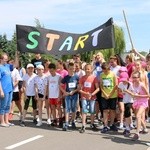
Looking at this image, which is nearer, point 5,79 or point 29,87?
point 5,79

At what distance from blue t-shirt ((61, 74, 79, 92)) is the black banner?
4.58ft

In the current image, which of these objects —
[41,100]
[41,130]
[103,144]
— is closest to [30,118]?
[41,100]

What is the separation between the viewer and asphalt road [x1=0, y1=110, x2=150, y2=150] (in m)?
8.07

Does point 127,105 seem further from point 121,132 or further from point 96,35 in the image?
point 96,35

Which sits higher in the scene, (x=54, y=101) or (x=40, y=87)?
(x=40, y=87)

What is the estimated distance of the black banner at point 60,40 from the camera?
11.3 m

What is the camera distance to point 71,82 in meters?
10.3

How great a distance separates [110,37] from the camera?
11156 millimetres

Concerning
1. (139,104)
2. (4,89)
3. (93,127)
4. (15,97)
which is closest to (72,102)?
(93,127)

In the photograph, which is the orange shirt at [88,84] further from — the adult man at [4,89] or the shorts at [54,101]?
the adult man at [4,89]

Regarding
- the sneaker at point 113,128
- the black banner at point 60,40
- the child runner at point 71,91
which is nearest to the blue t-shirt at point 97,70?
the black banner at point 60,40

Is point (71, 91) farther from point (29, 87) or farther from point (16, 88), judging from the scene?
point (16, 88)

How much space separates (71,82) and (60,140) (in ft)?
6.51

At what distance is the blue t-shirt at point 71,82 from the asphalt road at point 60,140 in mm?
1058
